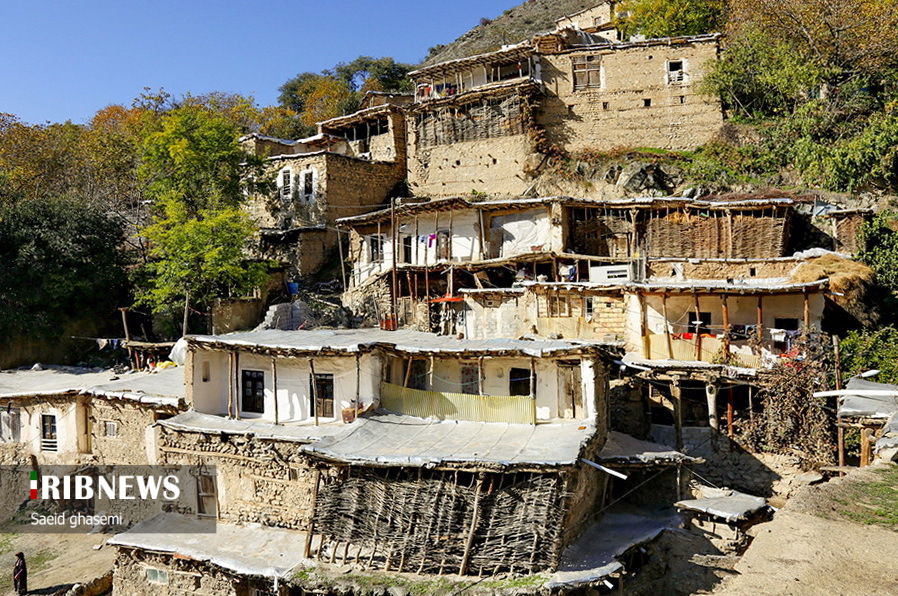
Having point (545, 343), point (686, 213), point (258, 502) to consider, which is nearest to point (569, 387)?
point (545, 343)

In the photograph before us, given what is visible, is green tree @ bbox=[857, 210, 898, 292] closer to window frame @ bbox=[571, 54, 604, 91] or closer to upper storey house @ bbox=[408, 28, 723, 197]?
upper storey house @ bbox=[408, 28, 723, 197]

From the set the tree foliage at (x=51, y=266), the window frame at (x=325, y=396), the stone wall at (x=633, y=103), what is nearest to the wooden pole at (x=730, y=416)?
the window frame at (x=325, y=396)

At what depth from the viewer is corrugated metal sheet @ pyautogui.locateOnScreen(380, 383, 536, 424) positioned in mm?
16641

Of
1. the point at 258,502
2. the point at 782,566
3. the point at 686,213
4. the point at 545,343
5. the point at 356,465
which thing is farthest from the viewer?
the point at 686,213

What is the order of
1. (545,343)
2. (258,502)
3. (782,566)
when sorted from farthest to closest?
(545,343) → (258,502) → (782,566)

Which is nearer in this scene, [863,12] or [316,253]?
[863,12]

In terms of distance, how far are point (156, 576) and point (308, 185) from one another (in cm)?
2348

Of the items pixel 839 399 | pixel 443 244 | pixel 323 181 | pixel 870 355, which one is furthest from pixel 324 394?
pixel 323 181

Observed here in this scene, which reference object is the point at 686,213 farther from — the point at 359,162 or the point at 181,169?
the point at 181,169

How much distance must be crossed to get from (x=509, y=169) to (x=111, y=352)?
22.3 m

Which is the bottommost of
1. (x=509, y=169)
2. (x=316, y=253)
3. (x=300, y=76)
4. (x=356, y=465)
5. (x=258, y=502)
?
(x=258, y=502)

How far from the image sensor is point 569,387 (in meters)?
17.1

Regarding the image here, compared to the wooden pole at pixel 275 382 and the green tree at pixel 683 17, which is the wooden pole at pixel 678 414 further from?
the green tree at pixel 683 17

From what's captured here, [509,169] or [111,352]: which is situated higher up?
[509,169]
